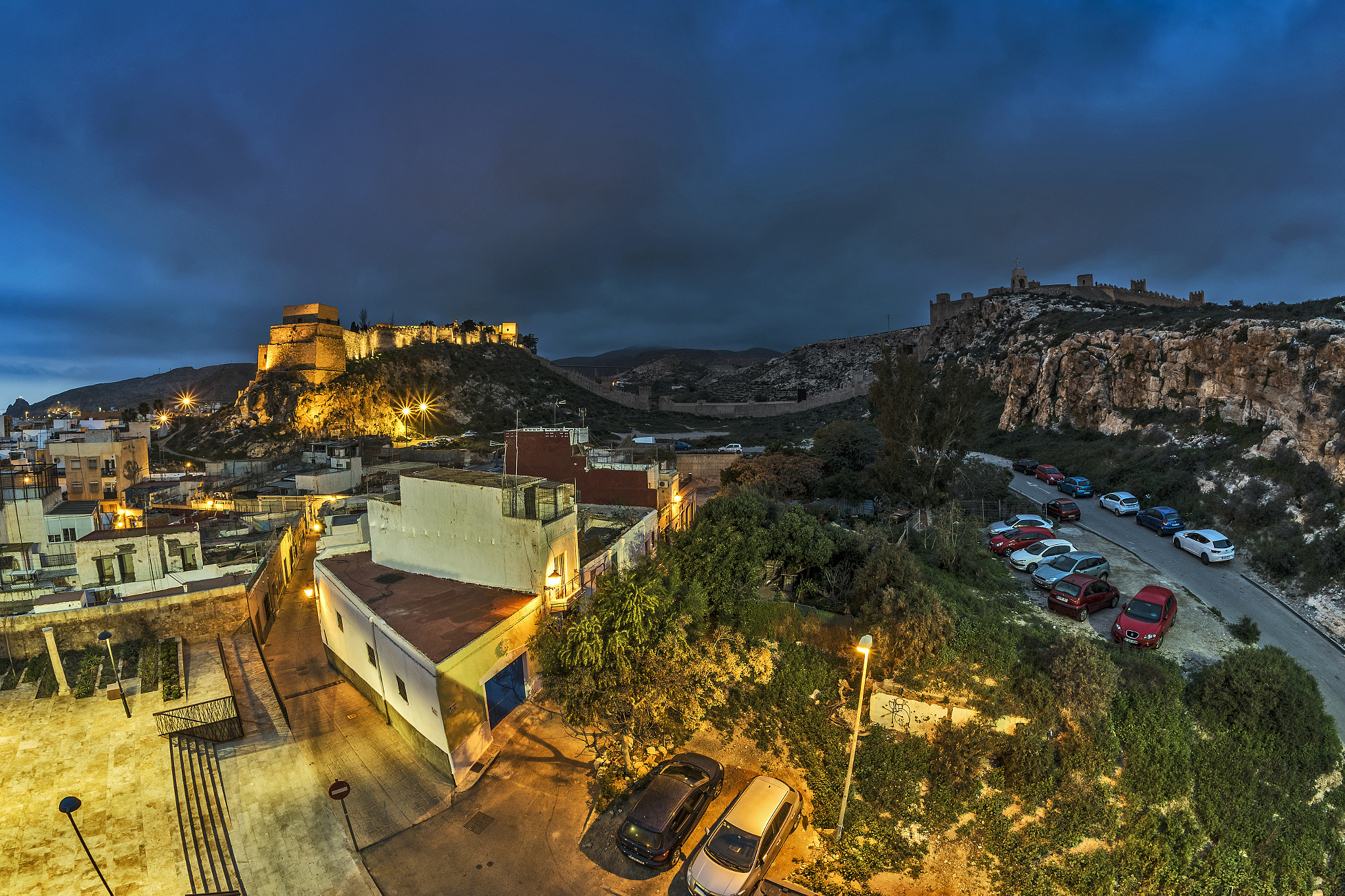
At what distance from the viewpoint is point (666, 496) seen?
2611 cm

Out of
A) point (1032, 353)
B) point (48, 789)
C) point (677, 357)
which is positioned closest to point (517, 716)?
point (48, 789)

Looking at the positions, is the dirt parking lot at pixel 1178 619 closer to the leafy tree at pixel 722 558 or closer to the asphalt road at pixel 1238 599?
the asphalt road at pixel 1238 599

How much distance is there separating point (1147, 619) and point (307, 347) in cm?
8860

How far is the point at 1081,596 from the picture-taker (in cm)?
1580

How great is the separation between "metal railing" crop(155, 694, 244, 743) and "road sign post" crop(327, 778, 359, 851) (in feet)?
11.8

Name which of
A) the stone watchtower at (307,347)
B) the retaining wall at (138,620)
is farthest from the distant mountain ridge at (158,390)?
the retaining wall at (138,620)

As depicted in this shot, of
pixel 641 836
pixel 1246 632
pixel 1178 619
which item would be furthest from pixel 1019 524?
pixel 641 836

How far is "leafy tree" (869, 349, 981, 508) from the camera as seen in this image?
84.5 ft

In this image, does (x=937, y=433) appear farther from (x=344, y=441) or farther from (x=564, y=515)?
(x=344, y=441)

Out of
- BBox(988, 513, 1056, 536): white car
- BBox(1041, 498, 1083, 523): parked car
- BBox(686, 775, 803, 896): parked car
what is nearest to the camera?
BBox(686, 775, 803, 896): parked car

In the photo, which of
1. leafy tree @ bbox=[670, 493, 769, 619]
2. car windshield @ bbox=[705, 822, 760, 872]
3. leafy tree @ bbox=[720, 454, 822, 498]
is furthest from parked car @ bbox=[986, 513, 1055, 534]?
car windshield @ bbox=[705, 822, 760, 872]

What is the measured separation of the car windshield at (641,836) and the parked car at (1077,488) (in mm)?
29137

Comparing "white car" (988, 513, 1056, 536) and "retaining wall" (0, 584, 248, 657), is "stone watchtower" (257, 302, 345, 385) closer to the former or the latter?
"retaining wall" (0, 584, 248, 657)

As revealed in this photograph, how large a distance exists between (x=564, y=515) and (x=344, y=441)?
173 feet
